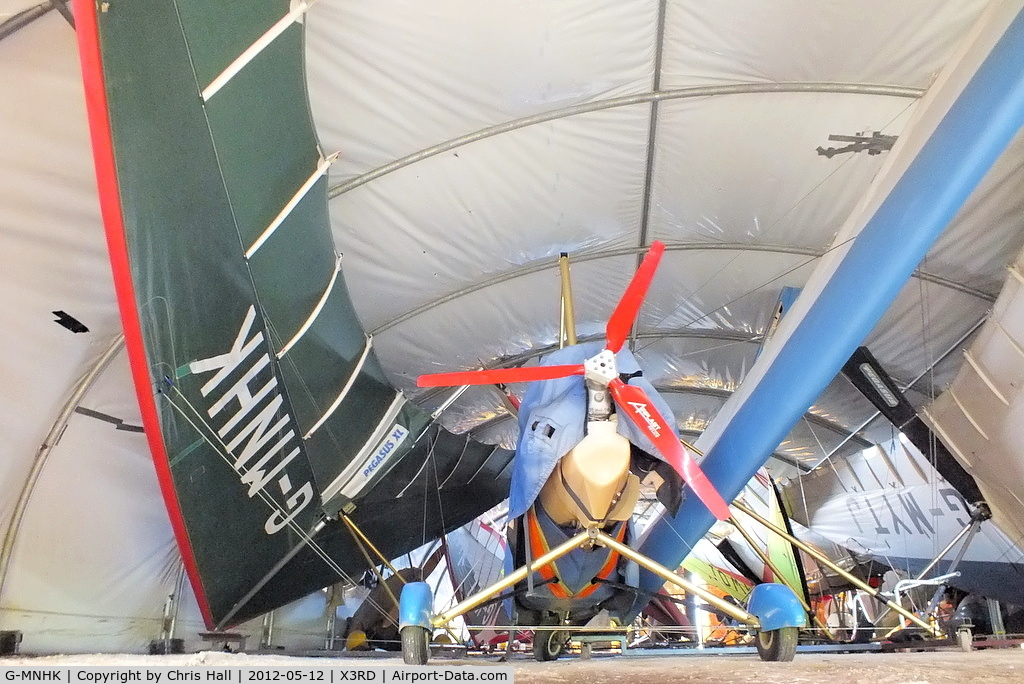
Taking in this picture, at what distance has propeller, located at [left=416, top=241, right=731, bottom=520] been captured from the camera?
3.95 metres

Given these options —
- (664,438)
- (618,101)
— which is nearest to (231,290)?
(664,438)

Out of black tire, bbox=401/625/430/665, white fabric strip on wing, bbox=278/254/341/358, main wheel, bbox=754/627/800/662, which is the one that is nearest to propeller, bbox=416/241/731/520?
main wheel, bbox=754/627/800/662

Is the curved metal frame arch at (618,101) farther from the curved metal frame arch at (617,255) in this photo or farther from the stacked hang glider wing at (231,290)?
the curved metal frame arch at (617,255)

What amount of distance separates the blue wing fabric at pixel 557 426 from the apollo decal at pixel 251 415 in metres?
1.75

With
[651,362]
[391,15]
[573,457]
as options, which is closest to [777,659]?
[573,457]

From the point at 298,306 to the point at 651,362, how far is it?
20.6ft

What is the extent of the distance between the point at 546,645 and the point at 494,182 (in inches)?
170

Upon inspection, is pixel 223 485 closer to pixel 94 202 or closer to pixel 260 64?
pixel 94 202

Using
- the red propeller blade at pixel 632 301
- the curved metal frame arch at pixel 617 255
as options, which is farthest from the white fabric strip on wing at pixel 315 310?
the curved metal frame arch at pixel 617 255

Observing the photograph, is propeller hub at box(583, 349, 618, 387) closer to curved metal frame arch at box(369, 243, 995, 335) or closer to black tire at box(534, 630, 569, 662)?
black tire at box(534, 630, 569, 662)

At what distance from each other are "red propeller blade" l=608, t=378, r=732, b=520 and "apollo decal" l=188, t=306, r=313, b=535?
7.66ft

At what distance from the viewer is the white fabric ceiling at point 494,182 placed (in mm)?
4207

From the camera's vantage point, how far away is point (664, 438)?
158 inches

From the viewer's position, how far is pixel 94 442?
5.12 meters
